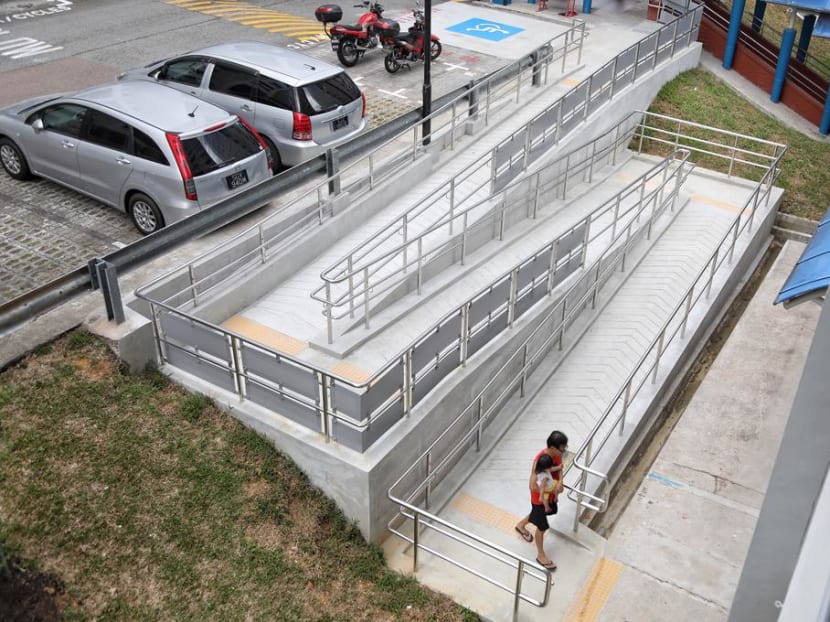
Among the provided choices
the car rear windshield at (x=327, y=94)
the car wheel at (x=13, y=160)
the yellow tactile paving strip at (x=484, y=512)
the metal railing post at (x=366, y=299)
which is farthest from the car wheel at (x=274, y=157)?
the yellow tactile paving strip at (x=484, y=512)

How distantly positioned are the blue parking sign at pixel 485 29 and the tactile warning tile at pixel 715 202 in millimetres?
7892

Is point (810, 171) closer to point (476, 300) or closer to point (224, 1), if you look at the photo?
point (476, 300)

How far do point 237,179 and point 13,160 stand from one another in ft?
12.7

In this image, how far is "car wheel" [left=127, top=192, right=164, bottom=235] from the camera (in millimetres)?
11180

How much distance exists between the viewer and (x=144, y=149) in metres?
11.1

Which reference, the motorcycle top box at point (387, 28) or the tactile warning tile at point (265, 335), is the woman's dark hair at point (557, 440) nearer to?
the tactile warning tile at point (265, 335)

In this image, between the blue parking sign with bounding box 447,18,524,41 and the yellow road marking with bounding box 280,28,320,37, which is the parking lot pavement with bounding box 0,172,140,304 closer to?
the yellow road marking with bounding box 280,28,320,37

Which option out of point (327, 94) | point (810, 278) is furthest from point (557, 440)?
point (327, 94)

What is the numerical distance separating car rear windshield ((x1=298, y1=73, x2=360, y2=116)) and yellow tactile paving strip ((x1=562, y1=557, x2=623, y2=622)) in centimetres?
840

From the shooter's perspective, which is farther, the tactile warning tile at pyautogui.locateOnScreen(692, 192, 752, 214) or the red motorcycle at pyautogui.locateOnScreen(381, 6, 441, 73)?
the red motorcycle at pyautogui.locateOnScreen(381, 6, 441, 73)

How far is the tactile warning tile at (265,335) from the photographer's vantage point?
997cm

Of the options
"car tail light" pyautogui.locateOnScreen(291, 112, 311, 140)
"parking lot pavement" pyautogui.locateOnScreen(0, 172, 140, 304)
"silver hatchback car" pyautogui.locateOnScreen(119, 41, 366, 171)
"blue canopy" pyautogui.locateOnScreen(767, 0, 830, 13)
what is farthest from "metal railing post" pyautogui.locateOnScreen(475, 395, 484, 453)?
"blue canopy" pyautogui.locateOnScreen(767, 0, 830, 13)

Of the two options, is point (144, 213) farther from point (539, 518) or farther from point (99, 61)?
point (99, 61)

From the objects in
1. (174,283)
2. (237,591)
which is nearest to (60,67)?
(174,283)
